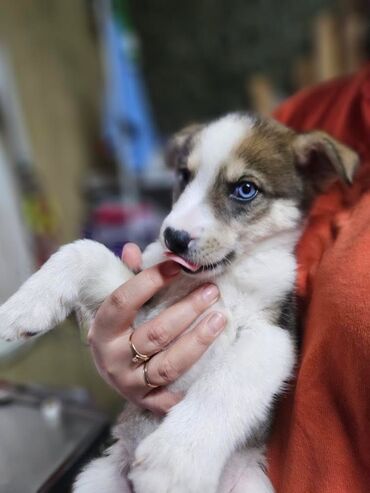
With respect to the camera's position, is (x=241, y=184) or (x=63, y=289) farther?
(x=241, y=184)

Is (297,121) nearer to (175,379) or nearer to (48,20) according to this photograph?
(175,379)

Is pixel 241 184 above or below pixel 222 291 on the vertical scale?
above

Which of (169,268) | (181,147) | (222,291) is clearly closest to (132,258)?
(169,268)

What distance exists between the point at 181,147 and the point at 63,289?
0.71 meters

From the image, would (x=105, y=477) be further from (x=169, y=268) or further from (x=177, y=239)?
(x=177, y=239)

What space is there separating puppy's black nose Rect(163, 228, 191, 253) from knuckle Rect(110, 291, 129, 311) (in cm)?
19

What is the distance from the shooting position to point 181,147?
6.02 feet

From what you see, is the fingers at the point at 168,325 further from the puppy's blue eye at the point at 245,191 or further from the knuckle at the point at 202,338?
the puppy's blue eye at the point at 245,191

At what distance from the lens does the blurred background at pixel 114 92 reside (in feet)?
13.5

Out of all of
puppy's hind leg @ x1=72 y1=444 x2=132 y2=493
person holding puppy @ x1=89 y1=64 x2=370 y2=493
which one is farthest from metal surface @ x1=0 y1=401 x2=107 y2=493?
person holding puppy @ x1=89 y1=64 x2=370 y2=493

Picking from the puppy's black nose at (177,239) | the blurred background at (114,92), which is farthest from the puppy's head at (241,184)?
the blurred background at (114,92)

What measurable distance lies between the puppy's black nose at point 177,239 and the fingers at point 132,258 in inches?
11.5

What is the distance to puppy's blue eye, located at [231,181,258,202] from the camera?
5.05 ft

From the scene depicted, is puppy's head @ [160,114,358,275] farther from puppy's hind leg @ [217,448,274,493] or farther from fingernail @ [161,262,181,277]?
puppy's hind leg @ [217,448,274,493]
